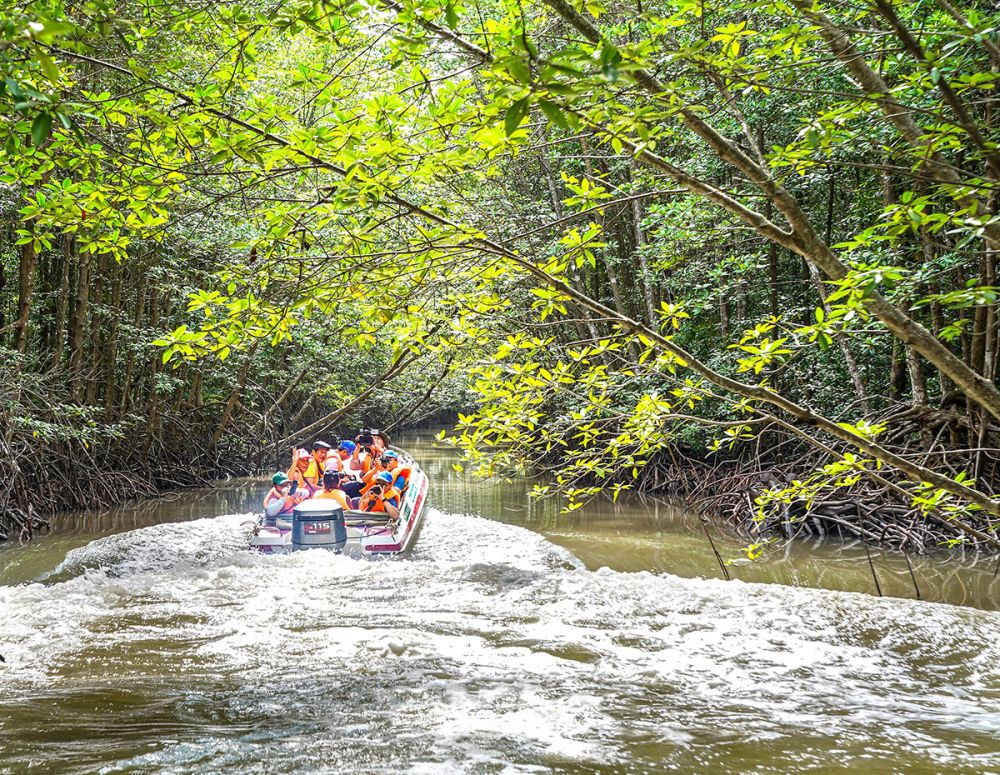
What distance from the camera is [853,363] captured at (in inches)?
320

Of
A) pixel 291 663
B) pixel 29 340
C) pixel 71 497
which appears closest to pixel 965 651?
pixel 291 663

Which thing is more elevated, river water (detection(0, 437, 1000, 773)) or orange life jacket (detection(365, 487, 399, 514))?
orange life jacket (detection(365, 487, 399, 514))

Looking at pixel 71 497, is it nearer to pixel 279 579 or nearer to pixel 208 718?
pixel 279 579

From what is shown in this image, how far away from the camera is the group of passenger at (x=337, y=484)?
7.92 meters

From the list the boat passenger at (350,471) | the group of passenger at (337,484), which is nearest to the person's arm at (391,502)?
the group of passenger at (337,484)

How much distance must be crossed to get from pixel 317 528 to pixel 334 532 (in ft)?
0.53

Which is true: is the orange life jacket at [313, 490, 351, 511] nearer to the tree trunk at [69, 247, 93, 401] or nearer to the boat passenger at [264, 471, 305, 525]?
the boat passenger at [264, 471, 305, 525]

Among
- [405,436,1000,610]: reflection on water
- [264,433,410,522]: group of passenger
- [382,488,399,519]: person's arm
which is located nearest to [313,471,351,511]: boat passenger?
[264,433,410,522]: group of passenger

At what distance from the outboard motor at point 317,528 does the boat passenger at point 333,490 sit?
0.49 metres

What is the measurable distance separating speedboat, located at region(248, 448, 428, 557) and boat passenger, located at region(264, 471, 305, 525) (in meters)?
0.07

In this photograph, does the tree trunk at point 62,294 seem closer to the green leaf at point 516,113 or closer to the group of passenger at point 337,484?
the group of passenger at point 337,484

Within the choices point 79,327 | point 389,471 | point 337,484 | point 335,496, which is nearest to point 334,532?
point 335,496

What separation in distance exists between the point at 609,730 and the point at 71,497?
8766mm

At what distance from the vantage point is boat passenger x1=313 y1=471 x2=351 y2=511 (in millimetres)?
7734
